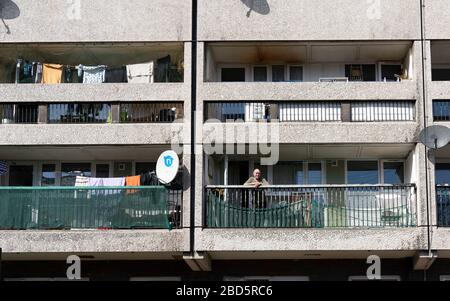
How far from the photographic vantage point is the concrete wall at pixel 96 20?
83.6 feet

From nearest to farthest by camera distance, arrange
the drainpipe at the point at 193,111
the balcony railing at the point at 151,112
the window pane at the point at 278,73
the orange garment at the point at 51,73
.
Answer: the drainpipe at the point at 193,111, the balcony railing at the point at 151,112, the orange garment at the point at 51,73, the window pane at the point at 278,73

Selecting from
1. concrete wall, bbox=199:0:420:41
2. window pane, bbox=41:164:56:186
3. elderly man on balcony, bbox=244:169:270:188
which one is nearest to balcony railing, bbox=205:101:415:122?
elderly man on balcony, bbox=244:169:270:188

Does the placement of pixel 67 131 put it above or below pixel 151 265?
above

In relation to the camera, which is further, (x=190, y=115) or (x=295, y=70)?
(x=295, y=70)

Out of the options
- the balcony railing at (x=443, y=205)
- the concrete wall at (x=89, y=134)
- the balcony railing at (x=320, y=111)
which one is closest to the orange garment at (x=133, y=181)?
the concrete wall at (x=89, y=134)

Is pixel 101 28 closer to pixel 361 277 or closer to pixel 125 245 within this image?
pixel 125 245

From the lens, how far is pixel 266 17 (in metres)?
25.5

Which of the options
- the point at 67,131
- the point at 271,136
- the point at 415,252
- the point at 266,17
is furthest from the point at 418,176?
the point at 67,131

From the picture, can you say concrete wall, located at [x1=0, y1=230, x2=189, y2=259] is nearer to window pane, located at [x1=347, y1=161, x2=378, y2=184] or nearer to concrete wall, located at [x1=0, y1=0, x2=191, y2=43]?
concrete wall, located at [x1=0, y1=0, x2=191, y2=43]

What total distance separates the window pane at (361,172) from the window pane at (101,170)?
6.68 meters

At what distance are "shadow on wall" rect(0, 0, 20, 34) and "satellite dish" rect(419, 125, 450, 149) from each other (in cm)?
1092

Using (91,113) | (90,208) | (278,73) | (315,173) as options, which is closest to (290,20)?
(278,73)

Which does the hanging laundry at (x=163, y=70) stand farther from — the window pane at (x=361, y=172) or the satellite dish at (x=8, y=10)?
the window pane at (x=361, y=172)
